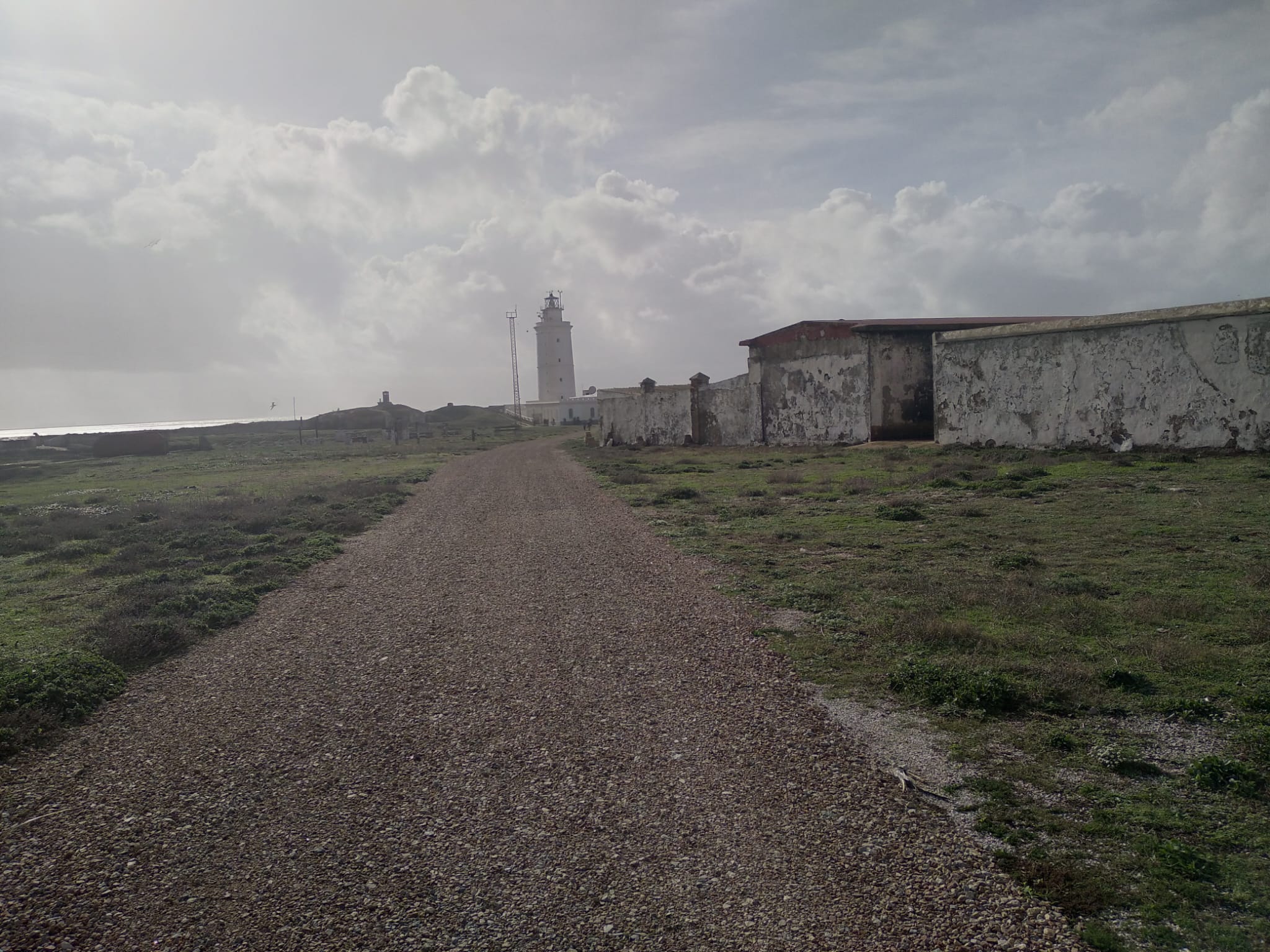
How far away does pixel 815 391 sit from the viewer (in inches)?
1136

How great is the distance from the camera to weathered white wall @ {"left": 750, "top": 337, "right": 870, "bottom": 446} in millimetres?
27156

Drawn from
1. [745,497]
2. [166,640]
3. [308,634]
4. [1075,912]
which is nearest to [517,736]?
[1075,912]

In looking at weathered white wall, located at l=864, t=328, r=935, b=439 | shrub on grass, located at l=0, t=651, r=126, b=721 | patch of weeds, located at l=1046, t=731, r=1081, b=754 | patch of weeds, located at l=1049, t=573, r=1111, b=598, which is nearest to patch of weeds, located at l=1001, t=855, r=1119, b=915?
patch of weeds, located at l=1046, t=731, r=1081, b=754

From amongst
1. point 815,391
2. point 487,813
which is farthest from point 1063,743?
point 815,391

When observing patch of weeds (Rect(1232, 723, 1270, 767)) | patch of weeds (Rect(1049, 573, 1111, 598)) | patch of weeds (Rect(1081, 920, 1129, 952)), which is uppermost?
patch of weeds (Rect(1049, 573, 1111, 598))

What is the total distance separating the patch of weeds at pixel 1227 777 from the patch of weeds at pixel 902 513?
822 centimetres

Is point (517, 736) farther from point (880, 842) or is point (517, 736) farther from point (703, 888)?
point (880, 842)

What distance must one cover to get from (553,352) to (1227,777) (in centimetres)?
9149

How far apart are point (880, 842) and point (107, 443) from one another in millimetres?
60649

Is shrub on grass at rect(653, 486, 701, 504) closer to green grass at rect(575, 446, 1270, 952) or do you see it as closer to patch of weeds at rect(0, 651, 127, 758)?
green grass at rect(575, 446, 1270, 952)

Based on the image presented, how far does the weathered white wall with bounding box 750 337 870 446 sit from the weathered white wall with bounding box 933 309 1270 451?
412 cm

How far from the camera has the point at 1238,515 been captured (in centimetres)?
1030

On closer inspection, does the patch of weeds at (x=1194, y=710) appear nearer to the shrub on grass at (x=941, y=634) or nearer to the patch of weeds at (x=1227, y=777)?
the patch of weeds at (x=1227, y=777)

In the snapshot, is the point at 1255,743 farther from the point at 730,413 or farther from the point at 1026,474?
the point at 730,413
